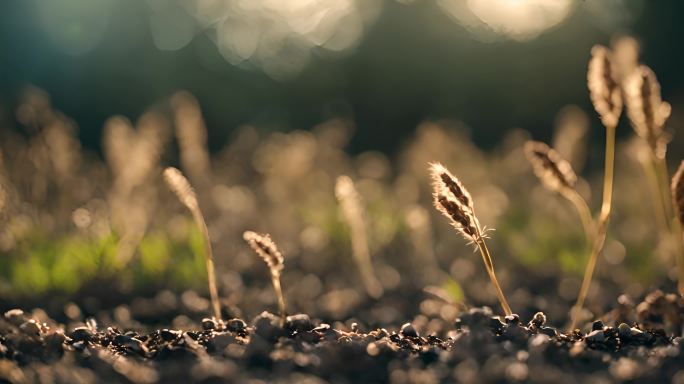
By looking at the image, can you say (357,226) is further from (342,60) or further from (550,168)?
(342,60)

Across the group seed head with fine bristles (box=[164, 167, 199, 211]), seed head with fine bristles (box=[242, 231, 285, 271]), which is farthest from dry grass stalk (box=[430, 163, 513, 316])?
seed head with fine bristles (box=[164, 167, 199, 211])

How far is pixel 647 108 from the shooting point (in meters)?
2.01

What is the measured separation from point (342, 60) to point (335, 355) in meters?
9.71

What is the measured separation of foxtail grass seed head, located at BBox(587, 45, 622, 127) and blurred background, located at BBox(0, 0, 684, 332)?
546 millimetres

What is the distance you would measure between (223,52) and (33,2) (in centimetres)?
275

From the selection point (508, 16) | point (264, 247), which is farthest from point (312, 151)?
point (508, 16)

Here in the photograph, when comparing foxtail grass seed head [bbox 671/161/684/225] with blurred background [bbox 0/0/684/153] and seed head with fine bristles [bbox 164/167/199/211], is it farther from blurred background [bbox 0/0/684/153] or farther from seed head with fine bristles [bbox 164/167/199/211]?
blurred background [bbox 0/0/684/153]

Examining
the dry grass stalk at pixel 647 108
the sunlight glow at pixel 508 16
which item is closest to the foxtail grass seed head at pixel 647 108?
the dry grass stalk at pixel 647 108

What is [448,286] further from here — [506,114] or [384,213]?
[506,114]

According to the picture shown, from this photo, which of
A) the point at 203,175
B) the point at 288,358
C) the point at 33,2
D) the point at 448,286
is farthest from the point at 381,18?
the point at 288,358

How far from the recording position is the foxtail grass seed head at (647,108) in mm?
2004

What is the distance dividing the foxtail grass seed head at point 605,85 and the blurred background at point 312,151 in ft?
1.79

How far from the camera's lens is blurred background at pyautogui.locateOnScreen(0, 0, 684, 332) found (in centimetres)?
316

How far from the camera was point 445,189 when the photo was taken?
1.85 meters
